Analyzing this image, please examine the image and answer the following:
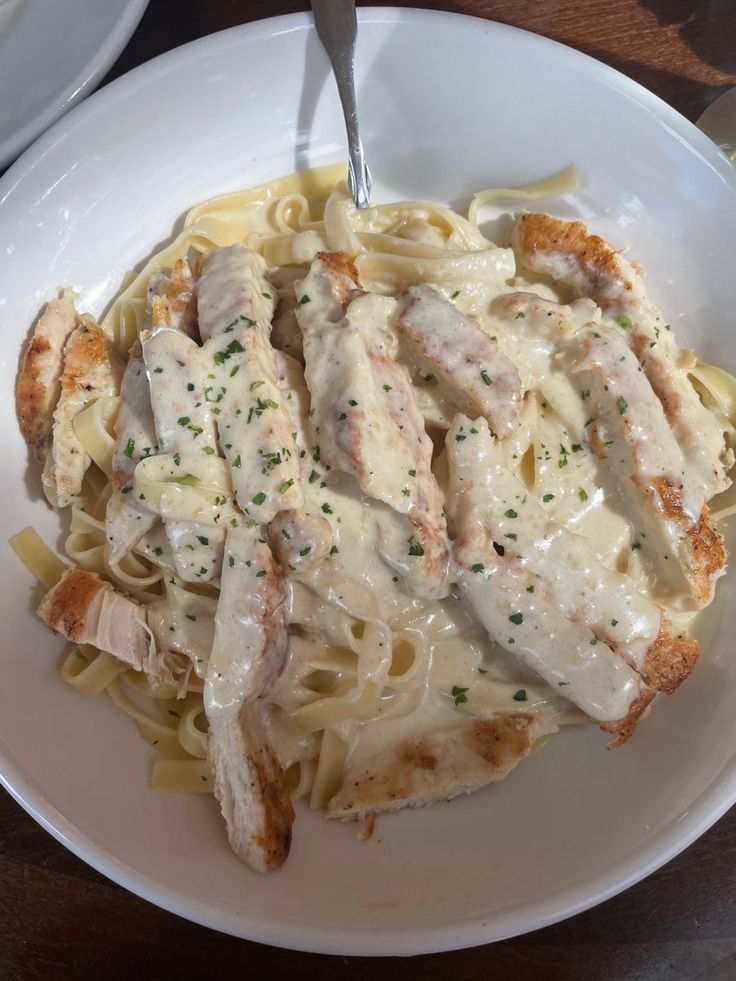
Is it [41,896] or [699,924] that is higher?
[41,896]

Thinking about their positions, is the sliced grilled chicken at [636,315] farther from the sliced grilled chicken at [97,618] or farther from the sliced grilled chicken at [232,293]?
the sliced grilled chicken at [97,618]

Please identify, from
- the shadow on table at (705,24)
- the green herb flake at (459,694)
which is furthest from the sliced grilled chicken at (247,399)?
the shadow on table at (705,24)

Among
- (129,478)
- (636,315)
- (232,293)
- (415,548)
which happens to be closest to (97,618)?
(129,478)

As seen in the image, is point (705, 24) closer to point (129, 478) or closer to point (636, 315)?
point (636, 315)

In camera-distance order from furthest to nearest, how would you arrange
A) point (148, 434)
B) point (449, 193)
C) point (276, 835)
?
point (449, 193) → point (148, 434) → point (276, 835)

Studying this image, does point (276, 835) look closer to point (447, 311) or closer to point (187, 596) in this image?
point (187, 596)

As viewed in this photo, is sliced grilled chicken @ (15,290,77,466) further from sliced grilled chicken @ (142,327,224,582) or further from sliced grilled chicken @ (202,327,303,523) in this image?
sliced grilled chicken @ (202,327,303,523)

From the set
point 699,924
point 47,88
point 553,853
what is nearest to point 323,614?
point 553,853
